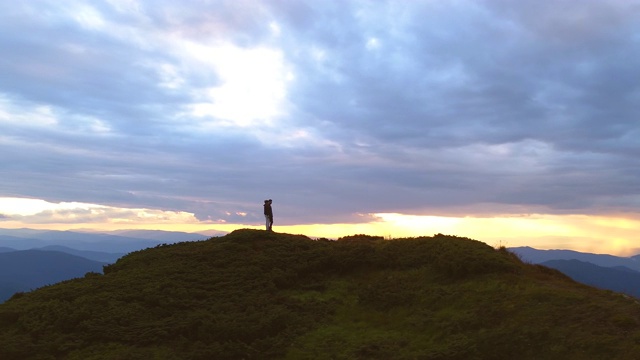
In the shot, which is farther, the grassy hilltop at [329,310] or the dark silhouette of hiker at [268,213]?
the dark silhouette of hiker at [268,213]

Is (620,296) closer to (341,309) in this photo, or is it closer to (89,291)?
(341,309)

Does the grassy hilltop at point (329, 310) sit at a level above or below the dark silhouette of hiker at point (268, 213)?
below

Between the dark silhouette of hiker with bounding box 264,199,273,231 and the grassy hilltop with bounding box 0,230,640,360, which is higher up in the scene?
the dark silhouette of hiker with bounding box 264,199,273,231

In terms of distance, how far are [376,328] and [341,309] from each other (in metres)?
2.09

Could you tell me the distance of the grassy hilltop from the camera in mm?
13969

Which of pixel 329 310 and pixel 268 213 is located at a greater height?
pixel 268 213

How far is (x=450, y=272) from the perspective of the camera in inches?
755

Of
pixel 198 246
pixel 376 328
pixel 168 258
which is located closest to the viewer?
pixel 376 328

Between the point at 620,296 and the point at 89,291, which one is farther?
the point at 89,291

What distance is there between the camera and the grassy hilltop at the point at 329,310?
13969 mm

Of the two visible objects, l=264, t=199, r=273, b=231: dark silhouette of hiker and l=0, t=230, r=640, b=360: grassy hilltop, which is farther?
l=264, t=199, r=273, b=231: dark silhouette of hiker

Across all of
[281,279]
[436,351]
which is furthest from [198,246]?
[436,351]

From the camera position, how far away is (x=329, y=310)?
58.7 ft

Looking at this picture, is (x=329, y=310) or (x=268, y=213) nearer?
(x=329, y=310)
